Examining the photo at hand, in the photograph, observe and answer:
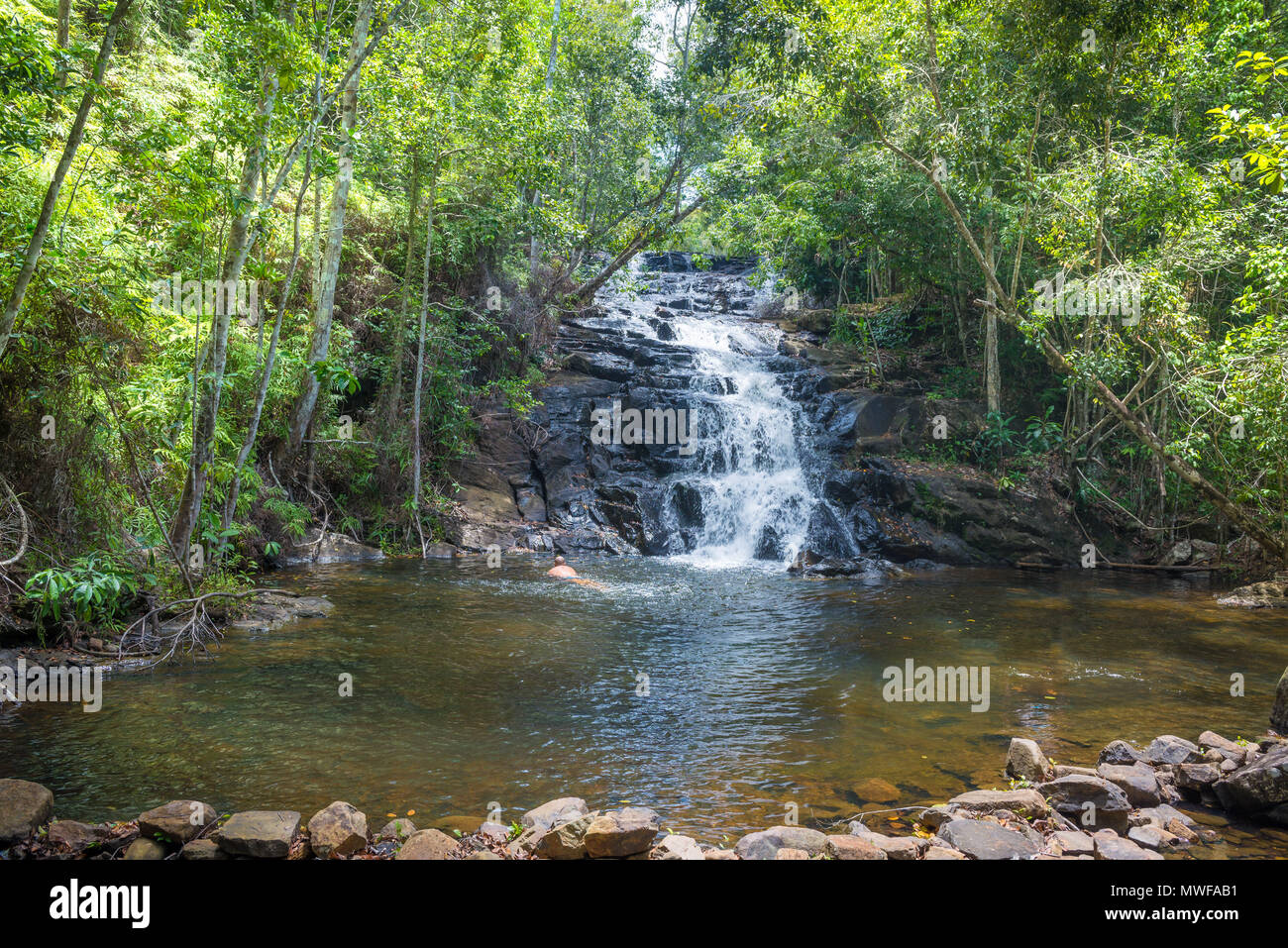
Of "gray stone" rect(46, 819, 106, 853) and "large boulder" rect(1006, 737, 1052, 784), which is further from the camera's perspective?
"large boulder" rect(1006, 737, 1052, 784)

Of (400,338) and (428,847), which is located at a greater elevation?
(400,338)

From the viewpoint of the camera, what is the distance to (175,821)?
376 cm

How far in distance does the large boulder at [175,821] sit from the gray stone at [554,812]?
1.64 metres

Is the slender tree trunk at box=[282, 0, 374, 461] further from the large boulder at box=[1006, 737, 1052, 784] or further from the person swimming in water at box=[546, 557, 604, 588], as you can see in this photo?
the large boulder at box=[1006, 737, 1052, 784]

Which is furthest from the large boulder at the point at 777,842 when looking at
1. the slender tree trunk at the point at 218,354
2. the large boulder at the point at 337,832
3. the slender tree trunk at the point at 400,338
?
the slender tree trunk at the point at 400,338

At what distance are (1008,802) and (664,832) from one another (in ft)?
6.56

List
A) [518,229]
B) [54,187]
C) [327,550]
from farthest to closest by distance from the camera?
[518,229] < [327,550] < [54,187]

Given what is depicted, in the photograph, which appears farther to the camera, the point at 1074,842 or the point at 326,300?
the point at 326,300

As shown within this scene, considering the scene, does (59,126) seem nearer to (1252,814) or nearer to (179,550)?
(179,550)

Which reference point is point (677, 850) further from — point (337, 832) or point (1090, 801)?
point (1090, 801)

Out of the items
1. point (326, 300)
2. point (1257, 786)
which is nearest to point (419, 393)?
point (326, 300)

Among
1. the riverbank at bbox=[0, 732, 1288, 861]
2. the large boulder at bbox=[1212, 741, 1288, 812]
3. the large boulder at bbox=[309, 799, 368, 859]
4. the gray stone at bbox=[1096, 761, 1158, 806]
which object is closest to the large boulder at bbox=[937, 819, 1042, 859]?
the riverbank at bbox=[0, 732, 1288, 861]

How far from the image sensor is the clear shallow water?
4.74m

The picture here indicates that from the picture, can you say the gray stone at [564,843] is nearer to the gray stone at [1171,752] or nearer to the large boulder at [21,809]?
the large boulder at [21,809]
